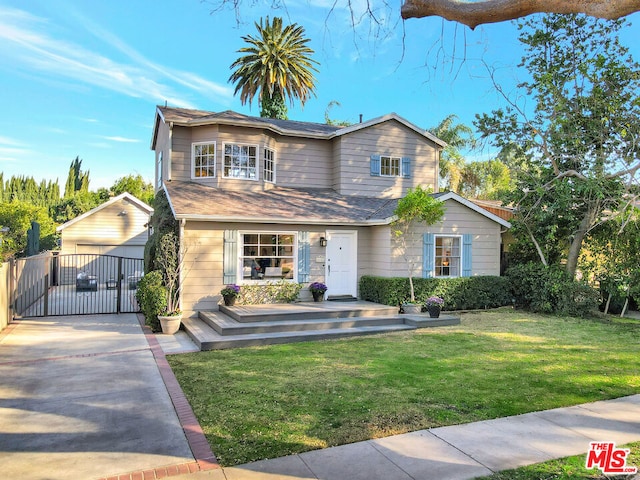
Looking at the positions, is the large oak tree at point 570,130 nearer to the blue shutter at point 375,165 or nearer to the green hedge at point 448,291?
the green hedge at point 448,291

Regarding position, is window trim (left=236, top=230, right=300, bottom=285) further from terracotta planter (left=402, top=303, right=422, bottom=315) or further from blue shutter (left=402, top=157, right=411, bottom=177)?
blue shutter (left=402, top=157, right=411, bottom=177)

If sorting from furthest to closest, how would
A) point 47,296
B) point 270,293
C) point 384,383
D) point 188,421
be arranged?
point 47,296
point 270,293
point 384,383
point 188,421

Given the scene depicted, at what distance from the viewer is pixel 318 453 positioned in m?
4.08

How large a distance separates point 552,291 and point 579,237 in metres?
2.10

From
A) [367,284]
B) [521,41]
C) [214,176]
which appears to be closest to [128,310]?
[214,176]

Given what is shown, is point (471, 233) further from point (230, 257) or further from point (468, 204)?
point (230, 257)

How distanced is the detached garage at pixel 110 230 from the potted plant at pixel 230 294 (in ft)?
43.7

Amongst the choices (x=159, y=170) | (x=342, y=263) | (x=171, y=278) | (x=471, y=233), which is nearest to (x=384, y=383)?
(x=171, y=278)

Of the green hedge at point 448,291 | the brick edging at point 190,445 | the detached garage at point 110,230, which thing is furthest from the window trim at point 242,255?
the detached garage at point 110,230

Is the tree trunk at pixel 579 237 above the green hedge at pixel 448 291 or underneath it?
above

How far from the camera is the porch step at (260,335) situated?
8812mm

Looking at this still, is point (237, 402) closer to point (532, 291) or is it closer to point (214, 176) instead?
point (214, 176)

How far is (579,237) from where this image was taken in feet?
44.1

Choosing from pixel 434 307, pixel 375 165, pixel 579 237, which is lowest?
pixel 434 307
